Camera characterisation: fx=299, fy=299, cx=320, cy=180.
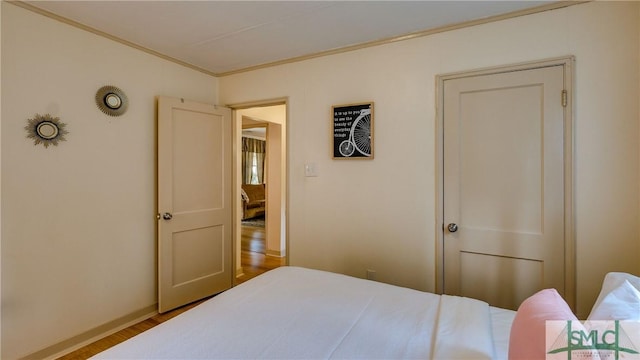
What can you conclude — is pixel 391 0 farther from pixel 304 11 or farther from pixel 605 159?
pixel 605 159

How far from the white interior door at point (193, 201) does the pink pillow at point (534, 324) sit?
2.64 meters

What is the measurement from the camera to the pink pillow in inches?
33.1

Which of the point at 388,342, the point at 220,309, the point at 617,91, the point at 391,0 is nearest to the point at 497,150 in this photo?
the point at 617,91

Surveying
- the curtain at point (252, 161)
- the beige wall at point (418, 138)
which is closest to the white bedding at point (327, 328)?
the beige wall at point (418, 138)

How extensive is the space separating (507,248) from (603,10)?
5.16ft

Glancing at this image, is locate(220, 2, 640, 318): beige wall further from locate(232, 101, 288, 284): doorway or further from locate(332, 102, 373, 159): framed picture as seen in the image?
locate(232, 101, 288, 284): doorway

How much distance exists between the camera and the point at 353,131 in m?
2.56

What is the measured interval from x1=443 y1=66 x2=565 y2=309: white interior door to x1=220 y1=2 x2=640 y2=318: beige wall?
11 centimetres

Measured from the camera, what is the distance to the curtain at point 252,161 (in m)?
8.52

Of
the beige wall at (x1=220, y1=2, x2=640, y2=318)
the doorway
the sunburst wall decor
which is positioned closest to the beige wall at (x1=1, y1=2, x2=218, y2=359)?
the sunburst wall decor

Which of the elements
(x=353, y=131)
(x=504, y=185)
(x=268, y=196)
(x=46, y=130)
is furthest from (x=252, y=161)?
(x=504, y=185)

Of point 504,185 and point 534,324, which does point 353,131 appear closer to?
point 504,185

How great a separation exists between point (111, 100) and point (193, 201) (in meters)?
1.08

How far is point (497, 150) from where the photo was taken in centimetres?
206
